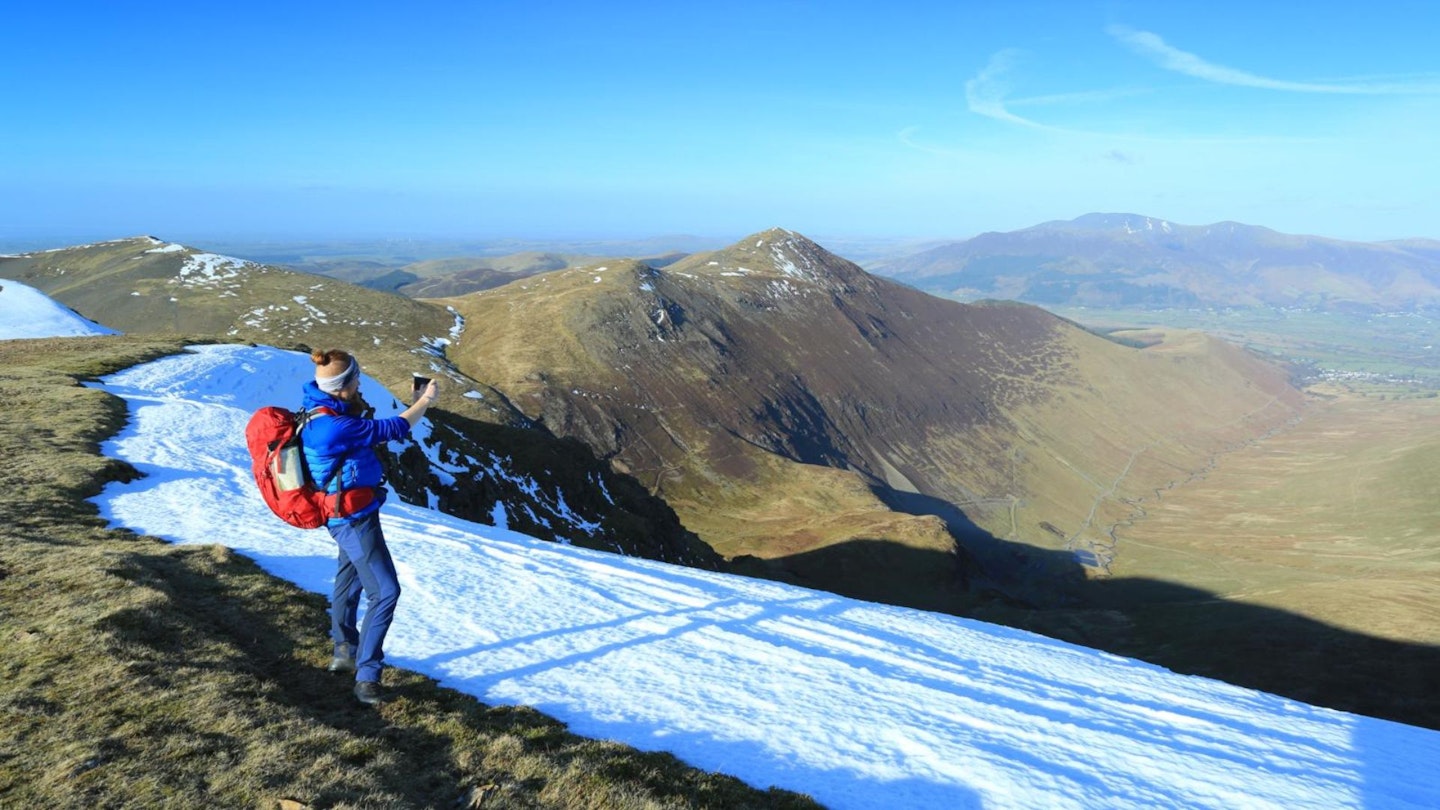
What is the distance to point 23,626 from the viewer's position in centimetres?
1066

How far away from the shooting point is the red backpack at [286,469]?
29.7ft

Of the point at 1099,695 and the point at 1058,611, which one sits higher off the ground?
the point at 1099,695

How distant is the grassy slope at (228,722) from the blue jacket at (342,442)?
2.81 meters

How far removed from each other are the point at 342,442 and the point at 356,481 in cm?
61

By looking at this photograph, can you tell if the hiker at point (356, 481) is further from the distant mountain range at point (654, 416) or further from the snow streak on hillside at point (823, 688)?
the distant mountain range at point (654, 416)

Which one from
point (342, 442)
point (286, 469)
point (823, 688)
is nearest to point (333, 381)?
point (342, 442)

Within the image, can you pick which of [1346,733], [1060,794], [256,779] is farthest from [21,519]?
[1346,733]

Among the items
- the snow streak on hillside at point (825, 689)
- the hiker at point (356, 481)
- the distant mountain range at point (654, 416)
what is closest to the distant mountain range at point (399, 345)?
the distant mountain range at point (654, 416)

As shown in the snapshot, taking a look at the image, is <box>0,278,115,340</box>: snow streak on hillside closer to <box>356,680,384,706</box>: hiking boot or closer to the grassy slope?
the grassy slope

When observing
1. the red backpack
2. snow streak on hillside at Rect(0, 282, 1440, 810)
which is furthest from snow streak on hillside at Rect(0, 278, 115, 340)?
the red backpack

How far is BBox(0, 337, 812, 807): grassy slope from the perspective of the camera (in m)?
7.39

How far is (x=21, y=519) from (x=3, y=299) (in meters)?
80.5

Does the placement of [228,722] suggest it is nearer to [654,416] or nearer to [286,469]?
[286,469]

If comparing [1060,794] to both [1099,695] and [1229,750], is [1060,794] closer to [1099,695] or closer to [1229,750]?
[1229,750]
